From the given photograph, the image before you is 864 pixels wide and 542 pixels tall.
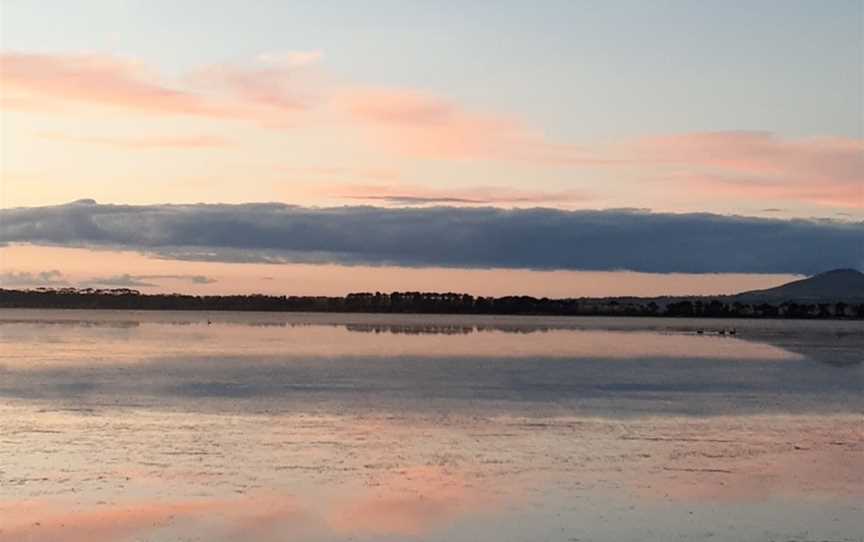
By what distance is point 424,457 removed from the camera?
15672 mm

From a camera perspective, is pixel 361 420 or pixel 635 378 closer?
pixel 361 420

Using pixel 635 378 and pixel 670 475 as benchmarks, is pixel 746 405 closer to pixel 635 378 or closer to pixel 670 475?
pixel 635 378

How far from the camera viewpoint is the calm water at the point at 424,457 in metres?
11.7

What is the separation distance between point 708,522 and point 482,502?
2.52 meters

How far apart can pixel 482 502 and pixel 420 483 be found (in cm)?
128

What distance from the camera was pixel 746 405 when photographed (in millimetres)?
23812

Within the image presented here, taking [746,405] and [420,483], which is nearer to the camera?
[420,483]

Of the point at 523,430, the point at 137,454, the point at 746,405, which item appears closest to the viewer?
the point at 137,454

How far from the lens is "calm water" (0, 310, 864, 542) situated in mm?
11711

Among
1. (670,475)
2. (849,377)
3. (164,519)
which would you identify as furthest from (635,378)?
(164,519)

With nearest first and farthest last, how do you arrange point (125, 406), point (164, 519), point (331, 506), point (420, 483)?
point (164, 519) → point (331, 506) → point (420, 483) → point (125, 406)

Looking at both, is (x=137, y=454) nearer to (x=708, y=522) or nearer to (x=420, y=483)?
(x=420, y=483)

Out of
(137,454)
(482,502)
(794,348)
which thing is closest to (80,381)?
(137,454)

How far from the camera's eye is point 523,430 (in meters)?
18.6
